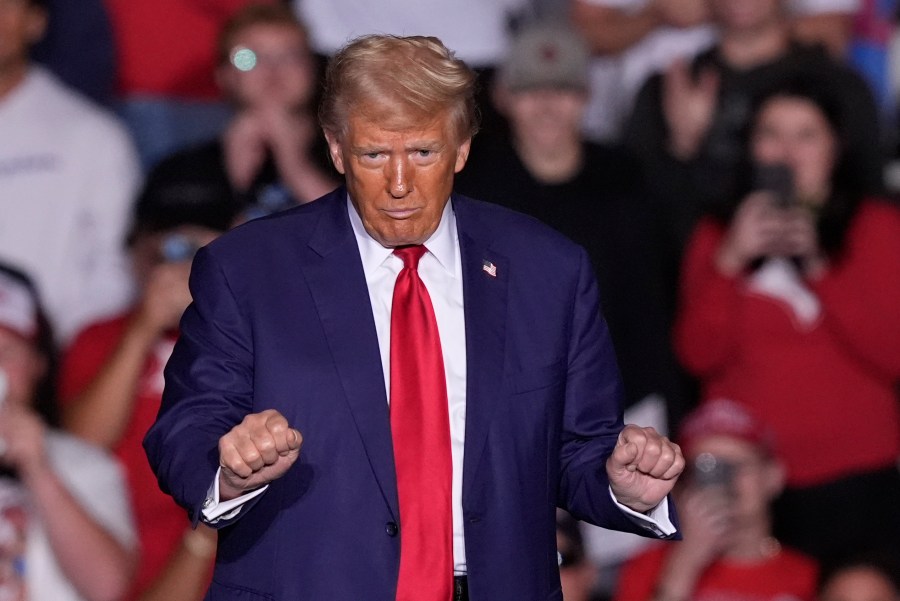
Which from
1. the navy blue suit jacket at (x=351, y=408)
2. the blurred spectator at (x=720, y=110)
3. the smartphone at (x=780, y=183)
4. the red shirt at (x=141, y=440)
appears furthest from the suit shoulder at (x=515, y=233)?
the blurred spectator at (x=720, y=110)

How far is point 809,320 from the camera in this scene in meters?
4.70

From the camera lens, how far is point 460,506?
7.95ft

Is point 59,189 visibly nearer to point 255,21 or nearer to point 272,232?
point 255,21

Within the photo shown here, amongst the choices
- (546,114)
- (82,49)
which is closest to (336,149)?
(546,114)

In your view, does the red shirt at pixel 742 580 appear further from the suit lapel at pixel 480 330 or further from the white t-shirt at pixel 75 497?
the suit lapel at pixel 480 330

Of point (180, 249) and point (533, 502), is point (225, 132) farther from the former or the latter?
point (533, 502)

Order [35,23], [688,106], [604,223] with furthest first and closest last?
1. [688,106]
2. [35,23]
3. [604,223]

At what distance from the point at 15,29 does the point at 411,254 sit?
9.25 feet

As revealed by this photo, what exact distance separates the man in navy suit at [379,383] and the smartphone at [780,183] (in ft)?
7.62

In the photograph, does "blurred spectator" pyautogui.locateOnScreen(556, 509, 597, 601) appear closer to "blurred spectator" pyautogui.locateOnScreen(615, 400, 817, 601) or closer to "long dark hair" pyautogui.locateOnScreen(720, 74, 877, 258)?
"blurred spectator" pyautogui.locateOnScreen(615, 400, 817, 601)

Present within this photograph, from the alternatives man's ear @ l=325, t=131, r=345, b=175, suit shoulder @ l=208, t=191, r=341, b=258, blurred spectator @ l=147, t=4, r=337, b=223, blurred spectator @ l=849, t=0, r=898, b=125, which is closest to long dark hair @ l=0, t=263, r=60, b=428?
blurred spectator @ l=147, t=4, r=337, b=223

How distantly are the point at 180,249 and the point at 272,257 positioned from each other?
2060 millimetres

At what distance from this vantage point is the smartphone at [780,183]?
15.6 ft

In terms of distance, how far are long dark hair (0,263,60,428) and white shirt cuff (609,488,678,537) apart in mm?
2199
